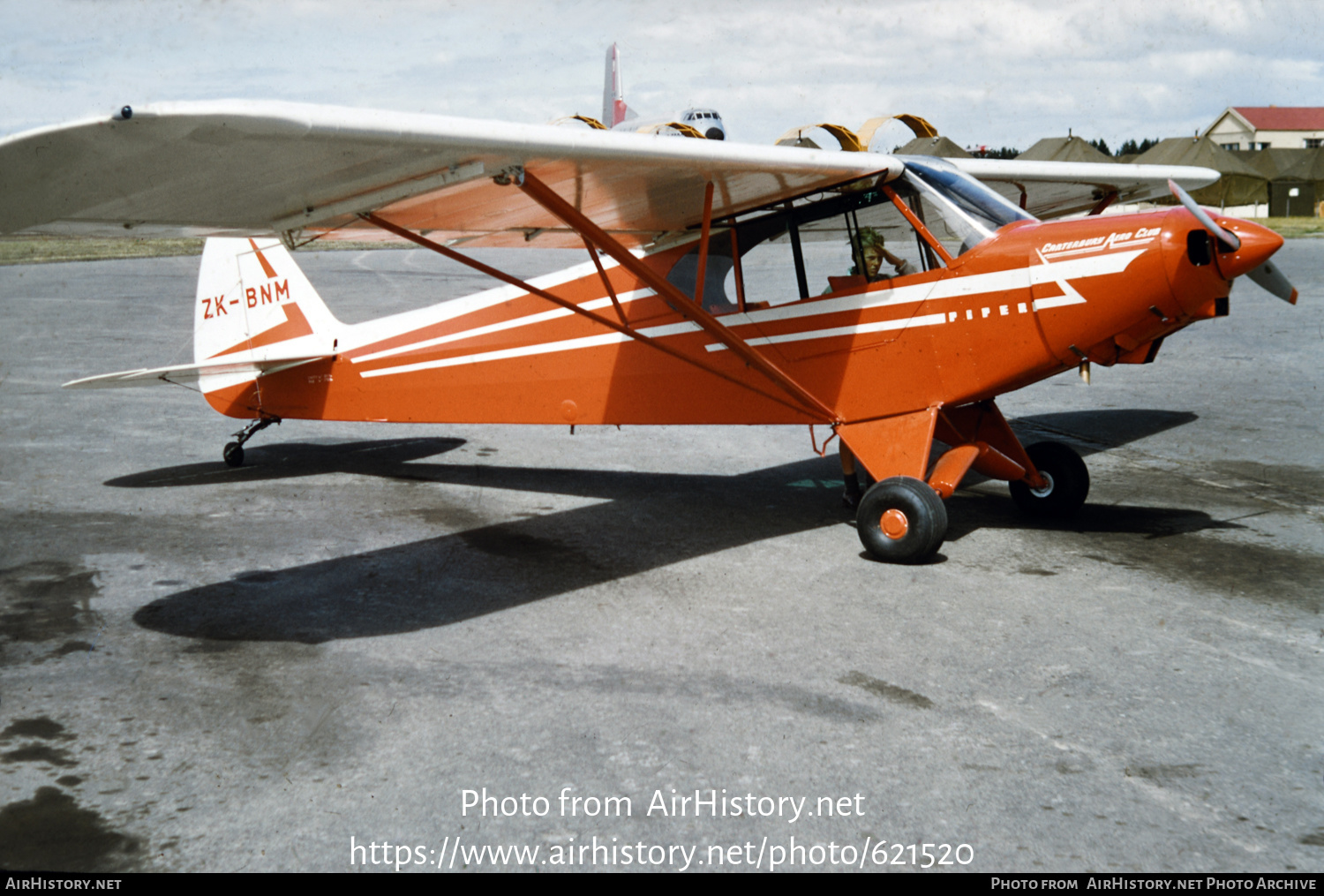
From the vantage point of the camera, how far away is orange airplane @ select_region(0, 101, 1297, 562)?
4.30 metres

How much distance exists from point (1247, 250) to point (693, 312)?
3099 mm

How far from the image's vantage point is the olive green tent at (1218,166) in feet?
150

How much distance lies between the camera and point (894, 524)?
5.95 metres

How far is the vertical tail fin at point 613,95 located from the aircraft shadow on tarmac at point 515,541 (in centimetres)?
5150

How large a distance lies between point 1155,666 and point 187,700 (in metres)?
4.12

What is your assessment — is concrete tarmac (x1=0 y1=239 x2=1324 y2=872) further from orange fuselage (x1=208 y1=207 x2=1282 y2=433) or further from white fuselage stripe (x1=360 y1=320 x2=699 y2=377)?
white fuselage stripe (x1=360 y1=320 x2=699 y2=377)

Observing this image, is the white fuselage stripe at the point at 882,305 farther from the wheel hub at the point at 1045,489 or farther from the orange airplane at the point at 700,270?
the wheel hub at the point at 1045,489

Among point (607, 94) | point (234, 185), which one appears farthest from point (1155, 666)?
point (607, 94)

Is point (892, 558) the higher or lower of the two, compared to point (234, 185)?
lower

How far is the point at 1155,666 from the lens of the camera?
14.3 ft

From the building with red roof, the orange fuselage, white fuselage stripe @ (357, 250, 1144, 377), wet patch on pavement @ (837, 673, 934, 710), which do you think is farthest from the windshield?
the building with red roof

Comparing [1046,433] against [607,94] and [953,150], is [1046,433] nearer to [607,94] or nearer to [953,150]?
[953,150]

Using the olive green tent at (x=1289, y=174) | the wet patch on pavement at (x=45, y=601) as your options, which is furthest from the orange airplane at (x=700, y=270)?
the olive green tent at (x=1289, y=174)

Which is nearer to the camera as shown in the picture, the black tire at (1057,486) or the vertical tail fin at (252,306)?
the black tire at (1057,486)
